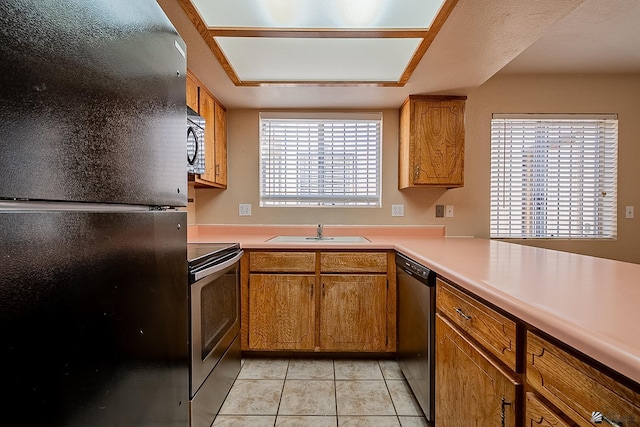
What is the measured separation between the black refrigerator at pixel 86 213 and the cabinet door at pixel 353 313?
149 cm

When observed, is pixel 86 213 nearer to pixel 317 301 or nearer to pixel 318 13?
pixel 318 13

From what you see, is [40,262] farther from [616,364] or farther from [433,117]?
[433,117]

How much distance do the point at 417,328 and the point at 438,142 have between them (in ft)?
4.72

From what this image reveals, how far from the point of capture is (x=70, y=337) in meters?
0.54

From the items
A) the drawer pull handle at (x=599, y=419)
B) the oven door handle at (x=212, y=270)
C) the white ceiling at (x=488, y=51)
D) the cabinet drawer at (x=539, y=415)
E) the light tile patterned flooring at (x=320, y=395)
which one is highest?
the white ceiling at (x=488, y=51)

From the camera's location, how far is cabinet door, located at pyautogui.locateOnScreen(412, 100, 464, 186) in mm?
2510

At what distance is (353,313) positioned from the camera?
232 cm

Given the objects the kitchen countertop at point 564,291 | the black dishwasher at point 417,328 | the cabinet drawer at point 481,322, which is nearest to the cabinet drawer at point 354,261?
the black dishwasher at point 417,328

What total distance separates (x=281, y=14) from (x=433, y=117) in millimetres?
1457

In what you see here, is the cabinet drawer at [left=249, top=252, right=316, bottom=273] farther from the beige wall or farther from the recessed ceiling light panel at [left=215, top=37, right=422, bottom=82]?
the recessed ceiling light panel at [left=215, top=37, right=422, bottom=82]

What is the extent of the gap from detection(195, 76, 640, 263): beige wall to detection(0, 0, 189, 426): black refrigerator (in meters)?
2.00

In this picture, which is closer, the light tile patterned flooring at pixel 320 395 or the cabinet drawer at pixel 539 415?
the cabinet drawer at pixel 539 415

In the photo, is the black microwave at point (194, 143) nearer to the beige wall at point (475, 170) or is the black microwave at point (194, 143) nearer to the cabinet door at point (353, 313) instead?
the beige wall at point (475, 170)

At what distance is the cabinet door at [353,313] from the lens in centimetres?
231
